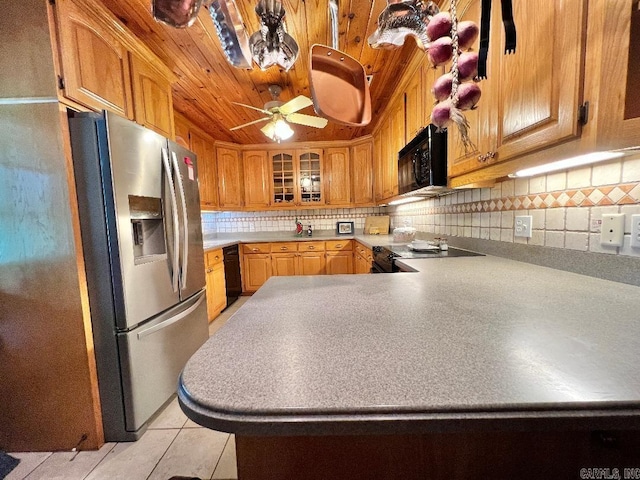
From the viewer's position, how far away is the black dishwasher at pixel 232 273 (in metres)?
3.29

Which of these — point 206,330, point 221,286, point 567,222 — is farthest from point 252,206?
point 567,222

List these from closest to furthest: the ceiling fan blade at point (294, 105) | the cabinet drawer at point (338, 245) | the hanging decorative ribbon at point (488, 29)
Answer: the hanging decorative ribbon at point (488, 29) → the ceiling fan blade at point (294, 105) → the cabinet drawer at point (338, 245)

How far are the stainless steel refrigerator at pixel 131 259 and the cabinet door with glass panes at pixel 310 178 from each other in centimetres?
250

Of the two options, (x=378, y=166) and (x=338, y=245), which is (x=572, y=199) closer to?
(x=378, y=166)

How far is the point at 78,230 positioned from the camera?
124cm

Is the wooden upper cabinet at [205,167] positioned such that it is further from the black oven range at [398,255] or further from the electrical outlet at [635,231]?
the electrical outlet at [635,231]

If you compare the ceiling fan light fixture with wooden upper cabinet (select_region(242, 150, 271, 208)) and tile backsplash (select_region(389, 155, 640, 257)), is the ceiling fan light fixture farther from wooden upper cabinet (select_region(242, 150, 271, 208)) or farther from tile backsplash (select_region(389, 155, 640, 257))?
wooden upper cabinet (select_region(242, 150, 271, 208))

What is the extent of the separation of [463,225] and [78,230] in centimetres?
227

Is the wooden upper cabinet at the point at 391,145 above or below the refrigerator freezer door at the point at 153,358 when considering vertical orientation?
above

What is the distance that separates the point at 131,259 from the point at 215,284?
5.41 ft

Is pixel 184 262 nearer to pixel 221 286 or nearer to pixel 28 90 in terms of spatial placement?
pixel 28 90

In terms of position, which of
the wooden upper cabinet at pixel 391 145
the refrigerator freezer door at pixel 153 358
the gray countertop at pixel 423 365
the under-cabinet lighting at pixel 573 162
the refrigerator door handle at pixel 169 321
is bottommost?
the refrigerator freezer door at pixel 153 358

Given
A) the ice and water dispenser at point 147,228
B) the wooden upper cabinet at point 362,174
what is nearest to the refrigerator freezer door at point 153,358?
the ice and water dispenser at point 147,228

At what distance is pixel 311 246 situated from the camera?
3717 millimetres
